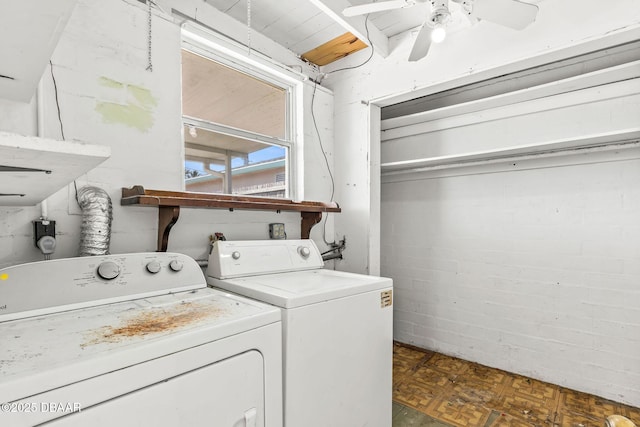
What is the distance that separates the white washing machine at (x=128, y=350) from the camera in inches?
27.7

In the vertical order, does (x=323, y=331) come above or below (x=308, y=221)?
below

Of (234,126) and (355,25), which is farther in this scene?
(234,126)

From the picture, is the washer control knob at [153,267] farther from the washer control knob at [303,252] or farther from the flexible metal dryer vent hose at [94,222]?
the washer control knob at [303,252]

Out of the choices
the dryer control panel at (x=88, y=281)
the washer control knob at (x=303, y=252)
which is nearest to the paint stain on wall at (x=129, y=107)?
the dryer control panel at (x=88, y=281)

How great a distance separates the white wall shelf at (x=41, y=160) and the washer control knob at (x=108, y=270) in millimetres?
442

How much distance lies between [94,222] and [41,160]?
872 mm

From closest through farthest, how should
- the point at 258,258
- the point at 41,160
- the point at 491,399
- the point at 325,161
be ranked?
the point at 41,160
the point at 258,258
the point at 491,399
the point at 325,161

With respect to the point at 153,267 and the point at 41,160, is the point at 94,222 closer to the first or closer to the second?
the point at 153,267

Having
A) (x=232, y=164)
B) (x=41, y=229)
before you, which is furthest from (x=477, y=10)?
(x=41, y=229)

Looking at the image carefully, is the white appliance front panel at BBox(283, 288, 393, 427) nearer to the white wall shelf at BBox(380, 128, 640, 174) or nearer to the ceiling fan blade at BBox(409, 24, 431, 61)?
the ceiling fan blade at BBox(409, 24, 431, 61)

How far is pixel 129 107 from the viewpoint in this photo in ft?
5.34

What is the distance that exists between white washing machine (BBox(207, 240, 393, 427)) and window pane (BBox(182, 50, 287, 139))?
3.37 ft

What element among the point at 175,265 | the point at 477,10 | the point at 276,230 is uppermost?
the point at 477,10

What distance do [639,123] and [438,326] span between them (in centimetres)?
211
